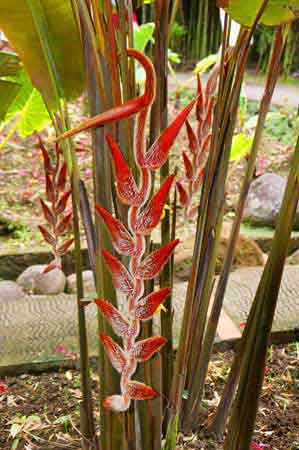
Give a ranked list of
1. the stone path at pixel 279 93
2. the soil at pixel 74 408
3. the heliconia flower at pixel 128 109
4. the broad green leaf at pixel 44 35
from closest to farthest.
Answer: the heliconia flower at pixel 128 109, the broad green leaf at pixel 44 35, the soil at pixel 74 408, the stone path at pixel 279 93

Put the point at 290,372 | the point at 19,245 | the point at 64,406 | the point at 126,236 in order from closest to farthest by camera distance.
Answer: the point at 126,236 < the point at 64,406 < the point at 290,372 < the point at 19,245

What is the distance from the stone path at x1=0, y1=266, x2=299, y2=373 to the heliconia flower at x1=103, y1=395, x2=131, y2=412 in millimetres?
556

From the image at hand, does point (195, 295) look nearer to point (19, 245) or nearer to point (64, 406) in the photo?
point (64, 406)

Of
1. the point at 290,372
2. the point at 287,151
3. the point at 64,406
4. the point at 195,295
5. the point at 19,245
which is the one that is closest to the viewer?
the point at 195,295

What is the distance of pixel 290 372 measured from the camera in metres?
1.05

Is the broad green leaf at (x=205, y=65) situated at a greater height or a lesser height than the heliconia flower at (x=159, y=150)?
lesser

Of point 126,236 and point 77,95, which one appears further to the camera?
point 77,95

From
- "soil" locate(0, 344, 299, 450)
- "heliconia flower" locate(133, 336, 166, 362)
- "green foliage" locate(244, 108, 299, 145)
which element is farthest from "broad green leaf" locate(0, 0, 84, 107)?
"green foliage" locate(244, 108, 299, 145)

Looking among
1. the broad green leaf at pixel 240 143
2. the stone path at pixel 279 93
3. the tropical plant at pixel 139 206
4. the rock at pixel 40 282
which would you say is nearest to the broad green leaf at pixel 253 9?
the tropical plant at pixel 139 206

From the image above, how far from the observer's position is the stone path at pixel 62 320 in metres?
1.09

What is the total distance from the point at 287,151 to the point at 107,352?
122 inches

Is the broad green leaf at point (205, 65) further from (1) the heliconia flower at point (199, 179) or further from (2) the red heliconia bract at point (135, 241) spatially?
(2) the red heliconia bract at point (135, 241)

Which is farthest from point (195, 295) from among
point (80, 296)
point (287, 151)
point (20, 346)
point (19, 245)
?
point (287, 151)

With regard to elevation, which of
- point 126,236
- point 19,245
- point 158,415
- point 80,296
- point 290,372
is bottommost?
point 19,245
